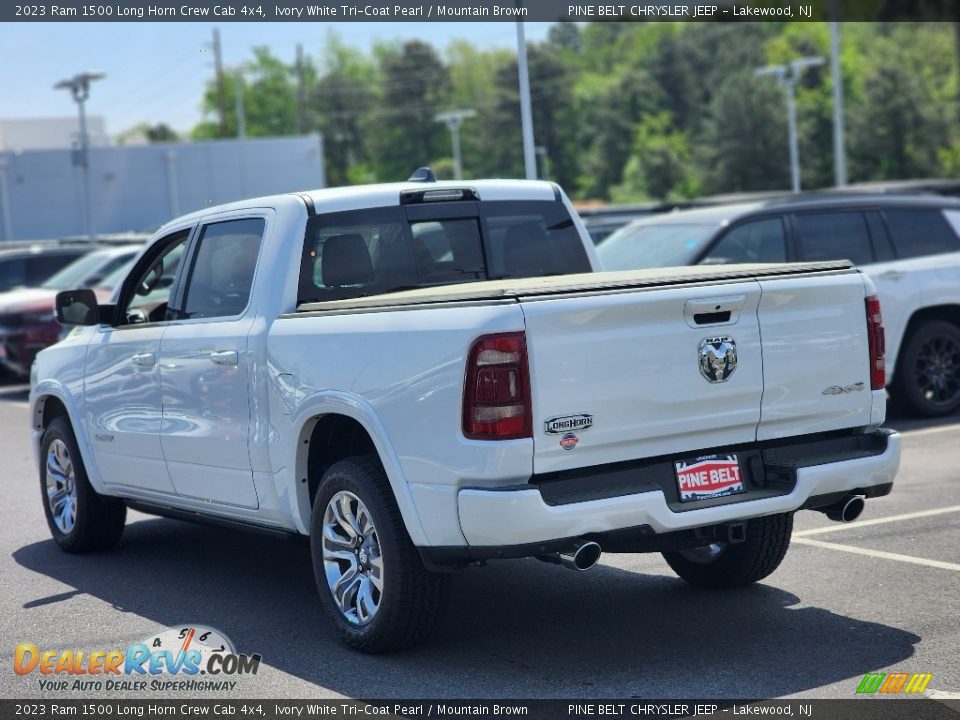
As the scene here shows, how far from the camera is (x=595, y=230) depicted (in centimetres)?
1870

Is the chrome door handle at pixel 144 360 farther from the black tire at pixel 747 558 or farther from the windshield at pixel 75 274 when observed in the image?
the windshield at pixel 75 274

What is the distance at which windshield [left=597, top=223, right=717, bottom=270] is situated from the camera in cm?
1187

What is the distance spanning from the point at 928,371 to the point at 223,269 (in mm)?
7487

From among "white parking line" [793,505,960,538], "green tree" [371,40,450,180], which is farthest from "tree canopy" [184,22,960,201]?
"white parking line" [793,505,960,538]

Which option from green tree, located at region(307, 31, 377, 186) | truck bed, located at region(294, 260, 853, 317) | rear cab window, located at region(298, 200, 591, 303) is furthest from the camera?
green tree, located at region(307, 31, 377, 186)

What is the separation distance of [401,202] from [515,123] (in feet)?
298

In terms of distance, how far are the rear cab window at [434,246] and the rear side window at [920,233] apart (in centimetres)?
602

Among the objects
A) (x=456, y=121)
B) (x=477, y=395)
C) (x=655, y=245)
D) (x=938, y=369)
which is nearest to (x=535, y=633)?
(x=477, y=395)

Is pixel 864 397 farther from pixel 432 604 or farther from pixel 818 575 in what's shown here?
pixel 432 604

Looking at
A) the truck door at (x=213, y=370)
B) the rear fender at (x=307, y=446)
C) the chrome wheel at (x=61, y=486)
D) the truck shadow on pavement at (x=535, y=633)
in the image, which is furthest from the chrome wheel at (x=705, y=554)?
the chrome wheel at (x=61, y=486)

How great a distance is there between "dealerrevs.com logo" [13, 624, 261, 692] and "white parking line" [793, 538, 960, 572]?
10.8 feet

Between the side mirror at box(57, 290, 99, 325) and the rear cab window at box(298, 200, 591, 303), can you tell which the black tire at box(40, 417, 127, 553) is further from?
the rear cab window at box(298, 200, 591, 303)

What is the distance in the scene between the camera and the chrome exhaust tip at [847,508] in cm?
570

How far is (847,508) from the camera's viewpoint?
225 inches
